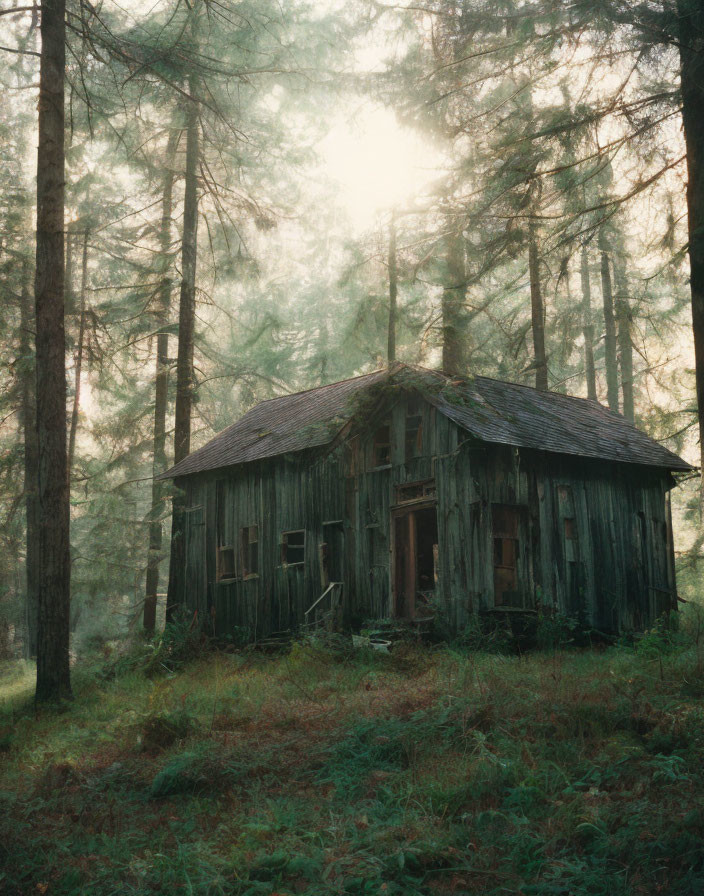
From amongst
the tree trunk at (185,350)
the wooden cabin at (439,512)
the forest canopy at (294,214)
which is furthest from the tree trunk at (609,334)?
the tree trunk at (185,350)

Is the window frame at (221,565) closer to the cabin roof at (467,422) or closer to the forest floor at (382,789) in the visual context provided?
the cabin roof at (467,422)

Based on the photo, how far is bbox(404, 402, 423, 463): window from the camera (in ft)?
55.0

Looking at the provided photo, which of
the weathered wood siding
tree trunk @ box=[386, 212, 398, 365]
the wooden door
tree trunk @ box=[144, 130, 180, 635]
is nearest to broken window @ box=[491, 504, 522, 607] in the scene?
the weathered wood siding

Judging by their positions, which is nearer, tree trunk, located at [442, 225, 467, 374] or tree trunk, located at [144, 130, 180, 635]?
tree trunk, located at [144, 130, 180, 635]

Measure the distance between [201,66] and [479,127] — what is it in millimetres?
4451

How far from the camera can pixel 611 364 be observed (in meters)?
31.9

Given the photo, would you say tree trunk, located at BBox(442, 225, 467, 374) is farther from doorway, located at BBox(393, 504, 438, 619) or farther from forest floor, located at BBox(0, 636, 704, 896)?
forest floor, located at BBox(0, 636, 704, 896)

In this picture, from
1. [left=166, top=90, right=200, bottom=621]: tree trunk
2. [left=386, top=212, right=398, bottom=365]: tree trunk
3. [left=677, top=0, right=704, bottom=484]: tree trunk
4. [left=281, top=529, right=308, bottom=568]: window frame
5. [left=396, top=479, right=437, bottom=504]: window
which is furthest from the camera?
[left=166, top=90, right=200, bottom=621]: tree trunk

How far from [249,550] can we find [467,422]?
24.9 feet

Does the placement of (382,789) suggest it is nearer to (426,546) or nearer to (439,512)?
(439,512)

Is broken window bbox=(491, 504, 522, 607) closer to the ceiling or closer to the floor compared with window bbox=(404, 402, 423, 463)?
closer to the floor

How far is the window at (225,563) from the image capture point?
21062mm

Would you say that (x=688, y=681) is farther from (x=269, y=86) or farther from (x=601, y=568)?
(x=269, y=86)

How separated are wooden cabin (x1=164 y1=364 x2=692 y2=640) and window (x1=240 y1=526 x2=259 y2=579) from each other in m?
0.04
